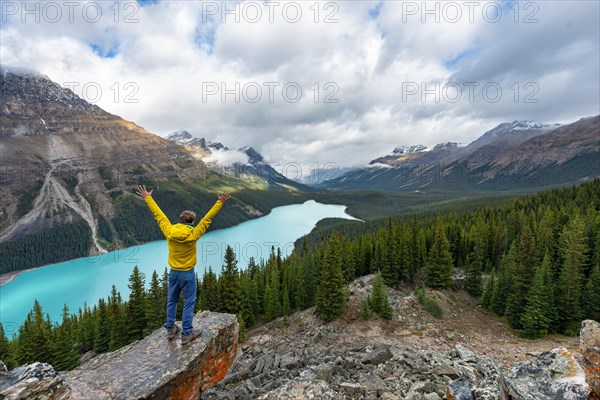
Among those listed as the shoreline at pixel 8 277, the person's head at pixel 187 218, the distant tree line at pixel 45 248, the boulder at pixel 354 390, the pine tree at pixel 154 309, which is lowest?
the shoreline at pixel 8 277

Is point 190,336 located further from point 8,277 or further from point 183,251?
point 8,277

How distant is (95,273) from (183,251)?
148082mm

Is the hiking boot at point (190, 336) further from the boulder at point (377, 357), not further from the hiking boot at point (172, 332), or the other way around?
the boulder at point (377, 357)

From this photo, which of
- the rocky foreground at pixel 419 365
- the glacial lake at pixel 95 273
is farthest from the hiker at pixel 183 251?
→ the glacial lake at pixel 95 273

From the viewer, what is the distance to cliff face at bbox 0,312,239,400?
626 cm

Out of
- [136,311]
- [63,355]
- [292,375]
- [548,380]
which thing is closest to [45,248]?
[63,355]

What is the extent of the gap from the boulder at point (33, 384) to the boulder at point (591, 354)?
41.3ft

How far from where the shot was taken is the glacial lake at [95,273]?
90.3 metres

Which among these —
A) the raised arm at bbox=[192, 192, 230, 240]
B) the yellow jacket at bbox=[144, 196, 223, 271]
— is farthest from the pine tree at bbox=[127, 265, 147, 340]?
the raised arm at bbox=[192, 192, 230, 240]

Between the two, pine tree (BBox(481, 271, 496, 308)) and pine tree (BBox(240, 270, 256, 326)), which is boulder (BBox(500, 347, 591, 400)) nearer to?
pine tree (BBox(481, 271, 496, 308))

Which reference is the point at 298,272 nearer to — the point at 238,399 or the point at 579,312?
the point at 579,312

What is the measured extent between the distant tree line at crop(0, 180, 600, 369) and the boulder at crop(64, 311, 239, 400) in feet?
78.0

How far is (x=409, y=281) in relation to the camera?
4328 centimetres

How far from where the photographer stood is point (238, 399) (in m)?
9.46
